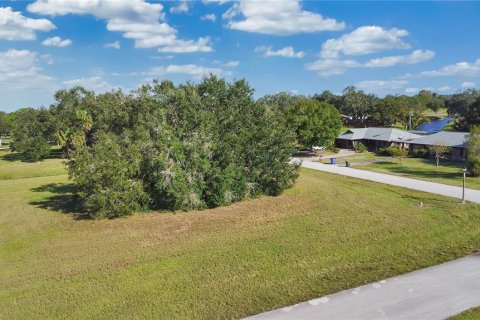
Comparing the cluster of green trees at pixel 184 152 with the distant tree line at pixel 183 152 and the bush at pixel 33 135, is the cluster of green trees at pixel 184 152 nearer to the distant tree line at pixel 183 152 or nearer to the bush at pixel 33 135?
the distant tree line at pixel 183 152

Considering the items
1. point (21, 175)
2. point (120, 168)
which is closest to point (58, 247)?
point (120, 168)

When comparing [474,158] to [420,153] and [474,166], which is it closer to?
[474,166]

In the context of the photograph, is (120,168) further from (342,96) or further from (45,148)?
(342,96)

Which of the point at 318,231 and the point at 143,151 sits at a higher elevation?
the point at 143,151

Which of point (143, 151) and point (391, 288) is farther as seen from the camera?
point (143, 151)

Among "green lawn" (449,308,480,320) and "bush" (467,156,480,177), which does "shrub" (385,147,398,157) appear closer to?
"bush" (467,156,480,177)

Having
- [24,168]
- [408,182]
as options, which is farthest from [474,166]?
[24,168]
